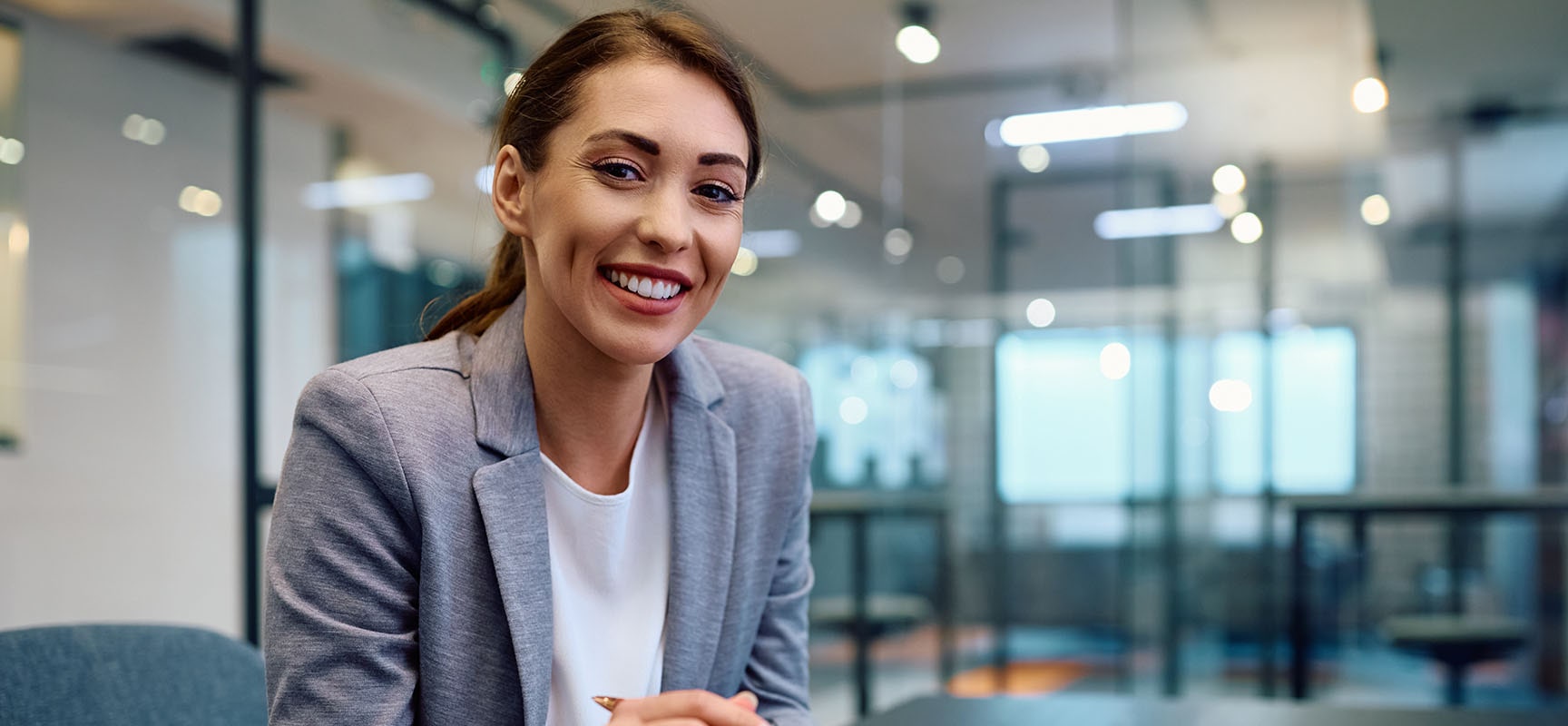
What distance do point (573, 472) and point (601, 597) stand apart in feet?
0.41

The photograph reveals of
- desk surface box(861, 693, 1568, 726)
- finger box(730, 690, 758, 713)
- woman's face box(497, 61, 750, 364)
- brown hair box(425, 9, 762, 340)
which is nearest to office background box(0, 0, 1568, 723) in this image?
brown hair box(425, 9, 762, 340)

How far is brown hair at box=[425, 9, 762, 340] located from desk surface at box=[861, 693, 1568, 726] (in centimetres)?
56

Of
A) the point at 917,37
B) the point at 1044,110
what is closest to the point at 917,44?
the point at 917,37

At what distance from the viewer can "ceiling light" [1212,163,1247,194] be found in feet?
11.7

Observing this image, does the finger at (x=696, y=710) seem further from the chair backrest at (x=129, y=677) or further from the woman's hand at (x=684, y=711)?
the chair backrest at (x=129, y=677)

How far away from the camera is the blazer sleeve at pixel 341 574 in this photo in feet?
3.15

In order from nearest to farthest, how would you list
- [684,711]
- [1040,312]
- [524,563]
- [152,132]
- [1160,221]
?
[684,711], [524,563], [152,132], [1160,221], [1040,312]

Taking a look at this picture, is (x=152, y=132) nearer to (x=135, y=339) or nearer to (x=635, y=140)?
(x=135, y=339)

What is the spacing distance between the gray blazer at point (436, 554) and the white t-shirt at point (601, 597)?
27mm

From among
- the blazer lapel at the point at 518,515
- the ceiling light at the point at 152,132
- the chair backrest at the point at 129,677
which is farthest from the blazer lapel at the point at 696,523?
the ceiling light at the point at 152,132

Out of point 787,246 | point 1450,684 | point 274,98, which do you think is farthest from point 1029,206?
point 274,98

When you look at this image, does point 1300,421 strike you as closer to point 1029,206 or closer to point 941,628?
point 1029,206

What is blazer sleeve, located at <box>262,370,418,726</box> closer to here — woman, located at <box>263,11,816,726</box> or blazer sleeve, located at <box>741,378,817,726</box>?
woman, located at <box>263,11,816,726</box>

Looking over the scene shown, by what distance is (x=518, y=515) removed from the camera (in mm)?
1040
